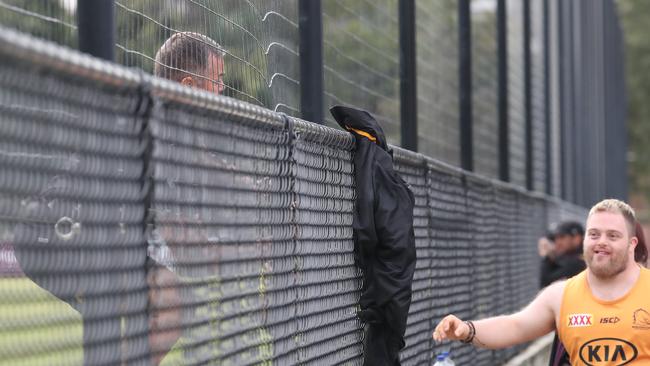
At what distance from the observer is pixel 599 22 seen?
28.8m

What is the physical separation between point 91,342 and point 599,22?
26.9 m

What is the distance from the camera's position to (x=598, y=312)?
5.81 meters

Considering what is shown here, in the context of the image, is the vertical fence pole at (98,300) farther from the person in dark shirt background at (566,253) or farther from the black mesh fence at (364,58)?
the person in dark shirt background at (566,253)

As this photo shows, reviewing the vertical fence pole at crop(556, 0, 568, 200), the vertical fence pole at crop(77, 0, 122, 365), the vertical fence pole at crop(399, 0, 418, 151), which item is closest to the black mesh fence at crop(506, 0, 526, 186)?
the vertical fence pole at crop(556, 0, 568, 200)

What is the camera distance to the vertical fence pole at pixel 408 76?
761cm

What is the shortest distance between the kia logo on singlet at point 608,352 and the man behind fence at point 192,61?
2053 mm

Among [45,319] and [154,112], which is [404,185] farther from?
[45,319]

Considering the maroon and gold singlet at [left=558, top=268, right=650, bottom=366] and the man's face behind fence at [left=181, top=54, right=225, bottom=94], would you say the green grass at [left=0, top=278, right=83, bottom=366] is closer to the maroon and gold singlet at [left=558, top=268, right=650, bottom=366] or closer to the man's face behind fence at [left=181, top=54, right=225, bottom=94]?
the man's face behind fence at [left=181, top=54, right=225, bottom=94]

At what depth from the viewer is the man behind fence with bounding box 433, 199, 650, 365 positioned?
5.73 meters

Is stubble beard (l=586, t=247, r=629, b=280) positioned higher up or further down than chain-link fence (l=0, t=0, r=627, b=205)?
further down

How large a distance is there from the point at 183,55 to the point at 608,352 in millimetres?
2380

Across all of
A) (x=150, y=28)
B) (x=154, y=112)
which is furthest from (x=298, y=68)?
(x=154, y=112)

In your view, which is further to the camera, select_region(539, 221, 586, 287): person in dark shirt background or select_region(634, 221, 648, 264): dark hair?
select_region(539, 221, 586, 287): person in dark shirt background

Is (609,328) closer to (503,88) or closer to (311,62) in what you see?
(311,62)
